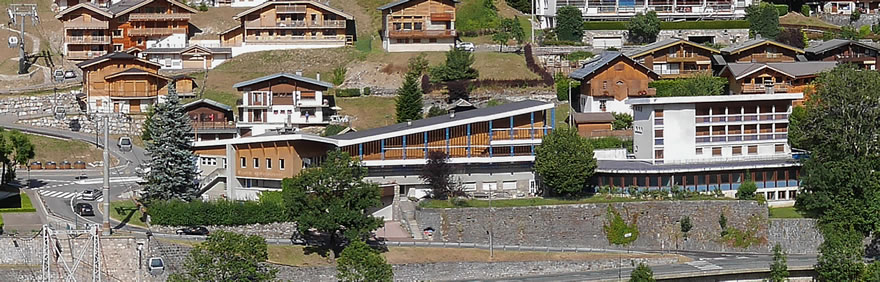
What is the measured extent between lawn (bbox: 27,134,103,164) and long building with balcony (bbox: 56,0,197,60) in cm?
1895

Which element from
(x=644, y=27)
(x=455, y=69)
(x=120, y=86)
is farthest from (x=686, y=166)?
(x=120, y=86)

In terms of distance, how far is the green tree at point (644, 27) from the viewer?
106 m

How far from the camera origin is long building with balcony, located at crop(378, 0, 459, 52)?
337 feet

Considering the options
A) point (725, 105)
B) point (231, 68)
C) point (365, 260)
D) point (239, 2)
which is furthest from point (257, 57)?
point (365, 260)

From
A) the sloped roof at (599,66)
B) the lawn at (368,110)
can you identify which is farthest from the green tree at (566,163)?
the sloped roof at (599,66)

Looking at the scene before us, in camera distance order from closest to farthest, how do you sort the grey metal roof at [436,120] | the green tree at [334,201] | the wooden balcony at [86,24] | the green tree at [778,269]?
the green tree at [334,201], the green tree at [778,269], the grey metal roof at [436,120], the wooden balcony at [86,24]

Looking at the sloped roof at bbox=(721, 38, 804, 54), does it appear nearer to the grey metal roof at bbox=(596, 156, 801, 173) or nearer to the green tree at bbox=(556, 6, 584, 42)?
the green tree at bbox=(556, 6, 584, 42)

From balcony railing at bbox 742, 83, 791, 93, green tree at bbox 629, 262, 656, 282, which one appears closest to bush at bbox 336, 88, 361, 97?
balcony railing at bbox 742, 83, 791, 93

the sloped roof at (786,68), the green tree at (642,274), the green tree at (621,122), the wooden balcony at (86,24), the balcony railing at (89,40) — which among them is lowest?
the green tree at (642,274)

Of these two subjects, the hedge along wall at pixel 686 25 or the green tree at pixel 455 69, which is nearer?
the green tree at pixel 455 69

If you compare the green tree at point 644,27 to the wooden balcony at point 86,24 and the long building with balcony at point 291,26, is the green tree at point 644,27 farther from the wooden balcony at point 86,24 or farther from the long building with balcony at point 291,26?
the wooden balcony at point 86,24

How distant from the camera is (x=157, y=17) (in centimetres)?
10888

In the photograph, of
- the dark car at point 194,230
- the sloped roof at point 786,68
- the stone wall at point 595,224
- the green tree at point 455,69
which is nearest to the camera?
the dark car at point 194,230

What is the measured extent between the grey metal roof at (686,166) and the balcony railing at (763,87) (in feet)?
38.6
